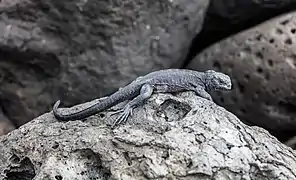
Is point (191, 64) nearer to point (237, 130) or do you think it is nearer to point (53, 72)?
point (53, 72)

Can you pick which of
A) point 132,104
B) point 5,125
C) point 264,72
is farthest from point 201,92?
point 5,125

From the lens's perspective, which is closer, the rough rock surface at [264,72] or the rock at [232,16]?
the rough rock surface at [264,72]

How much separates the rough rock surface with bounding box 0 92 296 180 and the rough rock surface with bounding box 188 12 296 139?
1756mm

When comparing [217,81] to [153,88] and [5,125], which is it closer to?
[153,88]

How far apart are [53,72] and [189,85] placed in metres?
1.87

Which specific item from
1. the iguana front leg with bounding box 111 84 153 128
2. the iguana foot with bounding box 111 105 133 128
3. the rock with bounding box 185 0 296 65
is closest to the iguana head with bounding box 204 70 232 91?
the iguana front leg with bounding box 111 84 153 128

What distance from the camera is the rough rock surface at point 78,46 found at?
4.67 metres

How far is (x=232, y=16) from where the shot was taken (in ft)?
17.9

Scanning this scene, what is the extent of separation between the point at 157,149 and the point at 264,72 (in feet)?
7.61

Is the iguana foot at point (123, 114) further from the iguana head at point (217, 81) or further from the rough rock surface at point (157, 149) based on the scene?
the iguana head at point (217, 81)

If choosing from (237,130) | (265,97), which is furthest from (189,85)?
(265,97)

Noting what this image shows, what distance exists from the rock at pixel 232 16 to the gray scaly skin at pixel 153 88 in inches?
72.0

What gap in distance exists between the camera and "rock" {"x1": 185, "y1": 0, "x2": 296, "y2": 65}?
5.27m

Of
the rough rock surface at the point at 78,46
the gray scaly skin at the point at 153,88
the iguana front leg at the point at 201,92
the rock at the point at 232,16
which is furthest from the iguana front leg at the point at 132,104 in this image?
the rock at the point at 232,16
